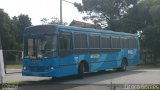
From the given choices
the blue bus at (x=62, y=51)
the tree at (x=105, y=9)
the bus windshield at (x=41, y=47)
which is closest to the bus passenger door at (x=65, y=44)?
the blue bus at (x=62, y=51)

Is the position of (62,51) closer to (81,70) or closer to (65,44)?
(65,44)

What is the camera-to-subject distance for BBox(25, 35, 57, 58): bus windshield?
20.3 meters

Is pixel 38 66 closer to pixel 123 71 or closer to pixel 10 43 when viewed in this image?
pixel 123 71

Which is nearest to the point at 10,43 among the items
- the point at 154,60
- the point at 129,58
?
the point at 154,60

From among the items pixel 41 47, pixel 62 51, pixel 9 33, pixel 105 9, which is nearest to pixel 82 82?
pixel 62 51

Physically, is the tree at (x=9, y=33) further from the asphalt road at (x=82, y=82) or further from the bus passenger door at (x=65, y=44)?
the bus passenger door at (x=65, y=44)

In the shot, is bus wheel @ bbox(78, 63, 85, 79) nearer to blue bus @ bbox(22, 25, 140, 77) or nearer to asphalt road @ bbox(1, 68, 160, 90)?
blue bus @ bbox(22, 25, 140, 77)

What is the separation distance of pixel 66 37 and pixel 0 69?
506 centimetres

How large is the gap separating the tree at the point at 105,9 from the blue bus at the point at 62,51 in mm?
34164

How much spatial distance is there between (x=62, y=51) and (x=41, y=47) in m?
1.12

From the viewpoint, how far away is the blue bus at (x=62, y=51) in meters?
20.3

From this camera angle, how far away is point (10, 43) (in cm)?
7775

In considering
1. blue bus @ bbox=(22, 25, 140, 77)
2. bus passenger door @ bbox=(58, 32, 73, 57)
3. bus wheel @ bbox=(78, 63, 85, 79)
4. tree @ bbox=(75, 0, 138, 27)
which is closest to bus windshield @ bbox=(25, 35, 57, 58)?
blue bus @ bbox=(22, 25, 140, 77)

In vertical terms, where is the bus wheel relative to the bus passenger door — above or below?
below
